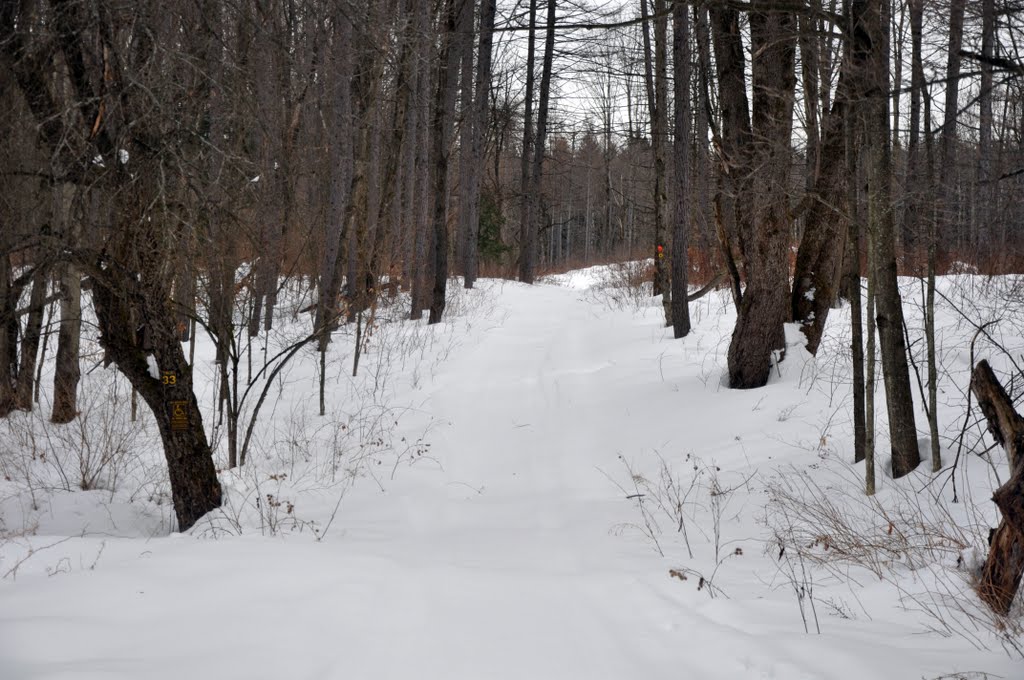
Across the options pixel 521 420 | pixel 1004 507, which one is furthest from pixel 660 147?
pixel 1004 507

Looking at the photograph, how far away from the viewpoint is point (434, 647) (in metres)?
2.94

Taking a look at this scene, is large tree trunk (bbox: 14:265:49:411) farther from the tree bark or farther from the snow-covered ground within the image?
the tree bark

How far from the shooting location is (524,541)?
4645 millimetres

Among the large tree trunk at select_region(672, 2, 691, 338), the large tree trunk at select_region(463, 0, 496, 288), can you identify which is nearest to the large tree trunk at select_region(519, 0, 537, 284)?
the large tree trunk at select_region(463, 0, 496, 288)

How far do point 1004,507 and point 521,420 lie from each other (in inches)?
202

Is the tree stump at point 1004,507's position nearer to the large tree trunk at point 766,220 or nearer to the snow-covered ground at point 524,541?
the snow-covered ground at point 524,541

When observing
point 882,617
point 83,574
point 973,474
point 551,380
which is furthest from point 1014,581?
point 551,380

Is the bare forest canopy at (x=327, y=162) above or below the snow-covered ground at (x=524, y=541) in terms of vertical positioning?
above

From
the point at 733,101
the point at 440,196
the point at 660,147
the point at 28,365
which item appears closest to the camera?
the point at 733,101

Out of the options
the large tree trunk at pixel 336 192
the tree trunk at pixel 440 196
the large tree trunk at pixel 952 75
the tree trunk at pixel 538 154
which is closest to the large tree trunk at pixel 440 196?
the tree trunk at pixel 440 196

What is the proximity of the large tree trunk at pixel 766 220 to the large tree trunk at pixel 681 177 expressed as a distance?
3.06 meters

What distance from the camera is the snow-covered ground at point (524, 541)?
281 cm

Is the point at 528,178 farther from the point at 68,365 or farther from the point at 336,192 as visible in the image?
the point at 68,365

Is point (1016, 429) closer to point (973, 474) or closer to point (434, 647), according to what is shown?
point (973, 474)
